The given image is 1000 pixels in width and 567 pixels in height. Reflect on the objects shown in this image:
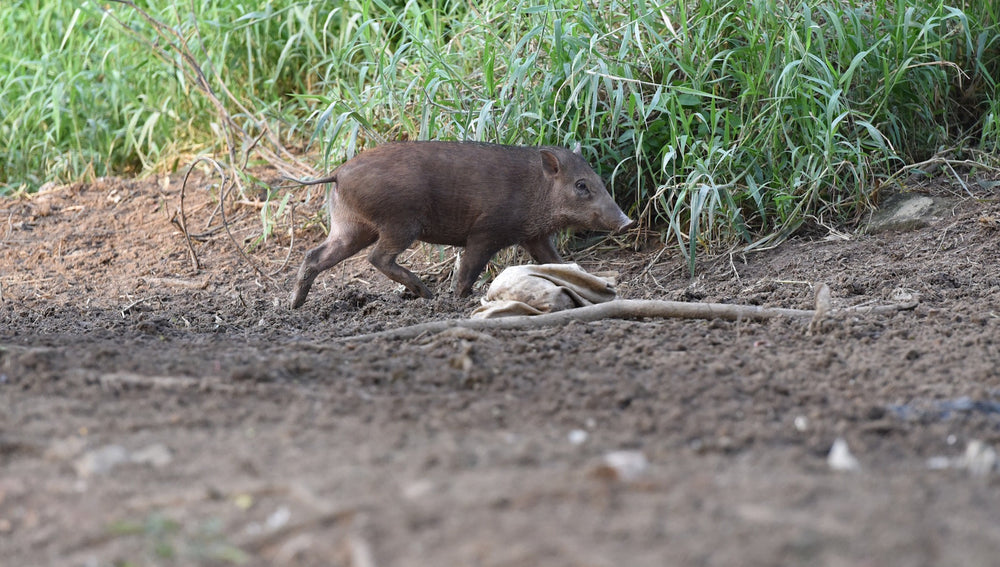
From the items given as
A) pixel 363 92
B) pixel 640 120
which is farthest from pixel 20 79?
pixel 640 120

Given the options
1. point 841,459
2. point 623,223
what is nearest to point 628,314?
point 623,223

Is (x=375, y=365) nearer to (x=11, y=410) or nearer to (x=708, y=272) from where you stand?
(x=11, y=410)

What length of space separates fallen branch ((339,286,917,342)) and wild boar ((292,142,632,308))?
1.35 m

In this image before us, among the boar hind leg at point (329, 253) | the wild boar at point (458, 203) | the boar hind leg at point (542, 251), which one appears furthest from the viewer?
the boar hind leg at point (542, 251)

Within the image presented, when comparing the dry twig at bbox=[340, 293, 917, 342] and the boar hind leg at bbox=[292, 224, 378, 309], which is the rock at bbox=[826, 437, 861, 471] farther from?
the boar hind leg at bbox=[292, 224, 378, 309]

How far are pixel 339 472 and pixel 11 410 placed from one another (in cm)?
105

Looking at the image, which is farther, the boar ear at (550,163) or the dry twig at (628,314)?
the boar ear at (550,163)

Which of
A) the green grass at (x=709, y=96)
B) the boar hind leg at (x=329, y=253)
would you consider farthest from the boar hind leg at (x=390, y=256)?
the green grass at (x=709, y=96)

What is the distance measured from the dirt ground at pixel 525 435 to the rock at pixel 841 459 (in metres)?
0.03

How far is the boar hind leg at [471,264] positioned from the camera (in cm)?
525

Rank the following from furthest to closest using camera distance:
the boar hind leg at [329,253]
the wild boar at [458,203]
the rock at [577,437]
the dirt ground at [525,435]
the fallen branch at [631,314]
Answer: the boar hind leg at [329,253] → the wild boar at [458,203] → the fallen branch at [631,314] → the rock at [577,437] → the dirt ground at [525,435]

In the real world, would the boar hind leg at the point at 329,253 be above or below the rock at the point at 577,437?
below

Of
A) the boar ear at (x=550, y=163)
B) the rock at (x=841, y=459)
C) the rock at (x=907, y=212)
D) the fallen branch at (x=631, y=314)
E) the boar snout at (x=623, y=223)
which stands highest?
the rock at (x=841, y=459)

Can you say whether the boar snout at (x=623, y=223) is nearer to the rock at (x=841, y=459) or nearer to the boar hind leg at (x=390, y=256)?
the boar hind leg at (x=390, y=256)
